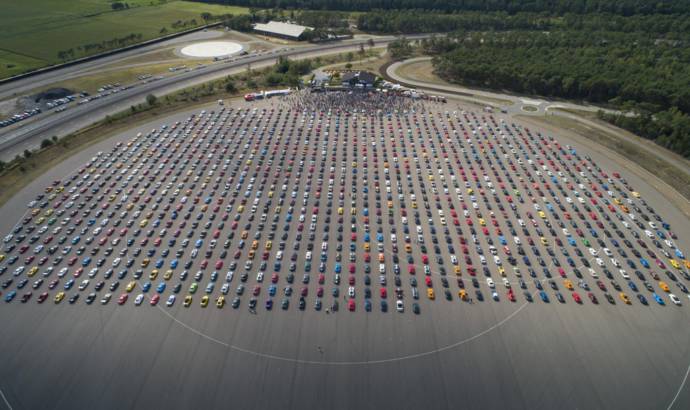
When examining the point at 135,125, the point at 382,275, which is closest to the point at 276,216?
the point at 382,275

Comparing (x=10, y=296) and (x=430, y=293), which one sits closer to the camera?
(x=10, y=296)

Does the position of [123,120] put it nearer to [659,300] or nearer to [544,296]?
[544,296]

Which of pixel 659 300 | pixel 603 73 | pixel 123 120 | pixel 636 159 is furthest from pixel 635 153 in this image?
pixel 123 120

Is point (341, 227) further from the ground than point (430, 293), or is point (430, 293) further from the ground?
point (341, 227)

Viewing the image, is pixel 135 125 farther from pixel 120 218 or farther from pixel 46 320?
pixel 46 320

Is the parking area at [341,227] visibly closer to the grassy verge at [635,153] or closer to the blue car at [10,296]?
the blue car at [10,296]

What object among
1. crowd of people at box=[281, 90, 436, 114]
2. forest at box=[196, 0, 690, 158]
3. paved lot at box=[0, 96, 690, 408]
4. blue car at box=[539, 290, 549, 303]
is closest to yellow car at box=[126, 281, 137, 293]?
paved lot at box=[0, 96, 690, 408]
